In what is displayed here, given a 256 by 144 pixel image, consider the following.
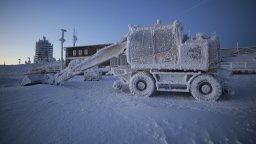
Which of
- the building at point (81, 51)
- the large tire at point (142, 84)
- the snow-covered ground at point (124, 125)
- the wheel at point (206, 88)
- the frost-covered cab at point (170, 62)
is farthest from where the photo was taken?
the building at point (81, 51)

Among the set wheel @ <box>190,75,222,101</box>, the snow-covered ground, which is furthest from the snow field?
wheel @ <box>190,75,222,101</box>

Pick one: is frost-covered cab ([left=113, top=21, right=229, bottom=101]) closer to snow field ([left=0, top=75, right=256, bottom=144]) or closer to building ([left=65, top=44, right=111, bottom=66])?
snow field ([left=0, top=75, right=256, bottom=144])

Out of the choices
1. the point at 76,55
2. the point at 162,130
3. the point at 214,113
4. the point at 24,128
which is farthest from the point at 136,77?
the point at 76,55

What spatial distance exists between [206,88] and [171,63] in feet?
5.17

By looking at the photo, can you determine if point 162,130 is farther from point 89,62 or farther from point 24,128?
point 89,62

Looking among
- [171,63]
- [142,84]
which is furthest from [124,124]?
[171,63]

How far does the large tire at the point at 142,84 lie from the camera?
7.00 m

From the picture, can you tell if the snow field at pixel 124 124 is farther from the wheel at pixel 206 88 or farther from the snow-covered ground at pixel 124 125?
the wheel at pixel 206 88

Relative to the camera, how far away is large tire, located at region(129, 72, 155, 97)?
23.0ft

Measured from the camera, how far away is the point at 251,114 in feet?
14.3

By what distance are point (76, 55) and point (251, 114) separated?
36840mm

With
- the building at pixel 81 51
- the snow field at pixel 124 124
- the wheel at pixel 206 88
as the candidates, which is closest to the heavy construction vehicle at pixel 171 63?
the wheel at pixel 206 88

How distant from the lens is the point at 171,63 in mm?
6762

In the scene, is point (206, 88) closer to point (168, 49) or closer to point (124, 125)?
point (168, 49)
